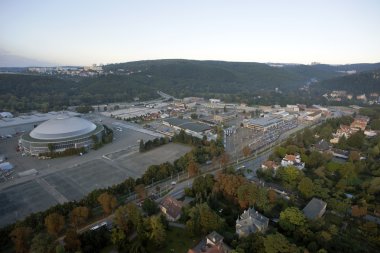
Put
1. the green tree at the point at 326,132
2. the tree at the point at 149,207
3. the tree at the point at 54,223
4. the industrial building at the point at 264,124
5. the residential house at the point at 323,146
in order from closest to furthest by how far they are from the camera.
Answer: 1. the tree at the point at 54,223
2. the tree at the point at 149,207
3. the residential house at the point at 323,146
4. the green tree at the point at 326,132
5. the industrial building at the point at 264,124

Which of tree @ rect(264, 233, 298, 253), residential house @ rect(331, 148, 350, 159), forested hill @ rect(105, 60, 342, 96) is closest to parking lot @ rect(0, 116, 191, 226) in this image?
tree @ rect(264, 233, 298, 253)

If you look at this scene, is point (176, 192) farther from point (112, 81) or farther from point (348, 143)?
point (112, 81)

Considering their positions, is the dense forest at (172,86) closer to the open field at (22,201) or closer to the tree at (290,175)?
the open field at (22,201)

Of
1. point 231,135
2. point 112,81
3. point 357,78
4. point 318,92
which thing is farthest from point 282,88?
point 231,135

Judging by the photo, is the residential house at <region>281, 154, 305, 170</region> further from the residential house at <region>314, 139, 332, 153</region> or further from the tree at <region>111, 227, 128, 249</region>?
the tree at <region>111, 227, 128, 249</region>

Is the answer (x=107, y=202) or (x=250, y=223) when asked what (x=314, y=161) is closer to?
(x=250, y=223)

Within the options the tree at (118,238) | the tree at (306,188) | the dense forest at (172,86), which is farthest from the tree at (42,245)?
the dense forest at (172,86)
